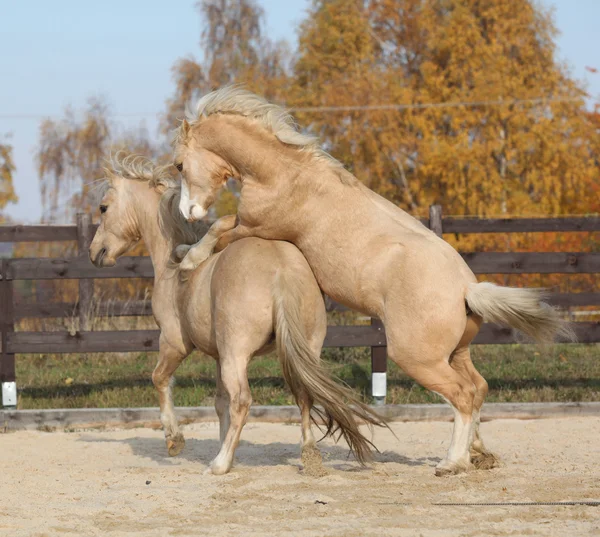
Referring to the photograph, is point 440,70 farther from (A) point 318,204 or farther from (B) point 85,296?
(A) point 318,204

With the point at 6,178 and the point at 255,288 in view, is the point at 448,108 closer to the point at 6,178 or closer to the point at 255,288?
the point at 6,178

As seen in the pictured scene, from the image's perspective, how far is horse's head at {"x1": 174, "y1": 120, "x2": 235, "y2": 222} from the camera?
6.16 meters

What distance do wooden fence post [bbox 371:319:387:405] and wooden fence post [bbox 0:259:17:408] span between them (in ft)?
10.6

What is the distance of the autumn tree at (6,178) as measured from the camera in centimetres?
2738

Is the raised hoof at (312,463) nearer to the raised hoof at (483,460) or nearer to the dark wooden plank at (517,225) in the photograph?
the raised hoof at (483,460)

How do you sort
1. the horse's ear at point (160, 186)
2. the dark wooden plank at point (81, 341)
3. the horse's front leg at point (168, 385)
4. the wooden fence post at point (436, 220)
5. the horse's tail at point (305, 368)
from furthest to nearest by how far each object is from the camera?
the wooden fence post at point (436, 220)
the dark wooden plank at point (81, 341)
the horse's ear at point (160, 186)
the horse's front leg at point (168, 385)
the horse's tail at point (305, 368)

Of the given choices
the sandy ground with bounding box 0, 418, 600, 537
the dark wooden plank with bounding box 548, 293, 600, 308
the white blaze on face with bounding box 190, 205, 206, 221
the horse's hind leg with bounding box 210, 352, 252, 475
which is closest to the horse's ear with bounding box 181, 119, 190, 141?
the white blaze on face with bounding box 190, 205, 206, 221

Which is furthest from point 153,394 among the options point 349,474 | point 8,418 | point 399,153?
point 399,153

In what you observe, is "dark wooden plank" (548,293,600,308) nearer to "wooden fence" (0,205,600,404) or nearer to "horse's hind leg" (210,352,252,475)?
"wooden fence" (0,205,600,404)

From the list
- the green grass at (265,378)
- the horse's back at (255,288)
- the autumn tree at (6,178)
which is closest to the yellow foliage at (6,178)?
the autumn tree at (6,178)

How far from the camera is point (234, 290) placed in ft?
19.3

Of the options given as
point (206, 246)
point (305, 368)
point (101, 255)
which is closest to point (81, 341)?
point (101, 255)

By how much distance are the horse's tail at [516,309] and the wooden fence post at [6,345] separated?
4794 mm

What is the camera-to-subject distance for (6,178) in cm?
2766
